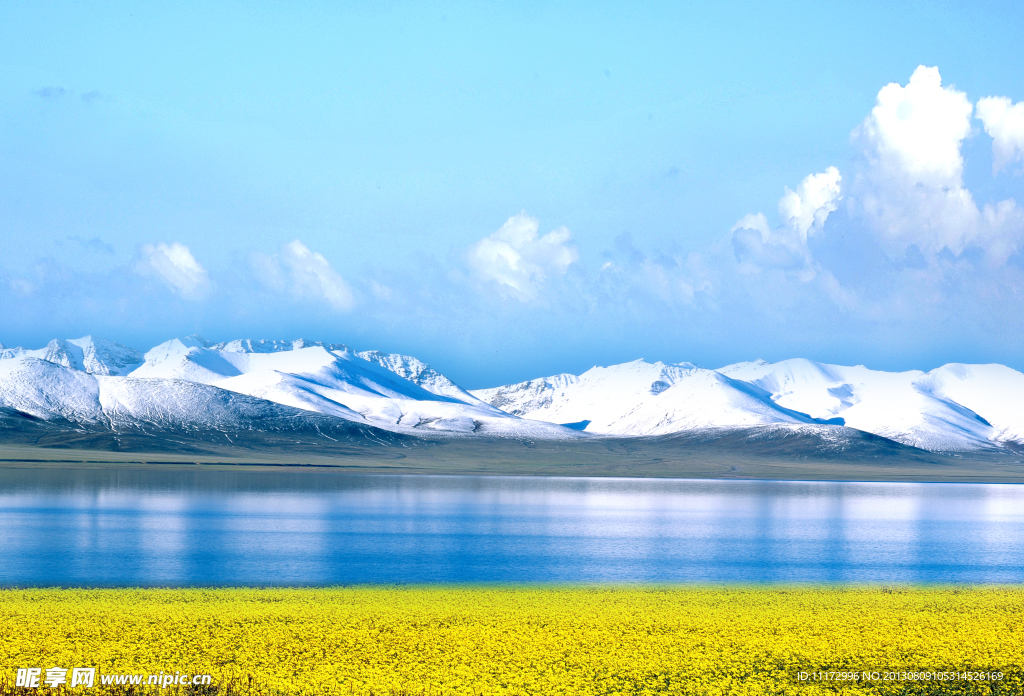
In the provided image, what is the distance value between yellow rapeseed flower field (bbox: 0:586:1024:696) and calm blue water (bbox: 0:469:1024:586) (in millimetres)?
6622

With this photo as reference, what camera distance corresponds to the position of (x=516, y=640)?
34.0 m

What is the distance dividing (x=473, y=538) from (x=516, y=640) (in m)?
34.0

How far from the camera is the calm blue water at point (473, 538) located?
50656mm

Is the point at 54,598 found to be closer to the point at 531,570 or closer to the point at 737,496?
the point at 531,570

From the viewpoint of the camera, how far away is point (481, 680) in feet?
96.2

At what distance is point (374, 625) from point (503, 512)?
57.4m

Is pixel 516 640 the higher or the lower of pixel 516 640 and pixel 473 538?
the higher

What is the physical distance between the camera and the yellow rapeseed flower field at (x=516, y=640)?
29.3 metres

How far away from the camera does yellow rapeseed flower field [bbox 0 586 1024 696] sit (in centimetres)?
2931

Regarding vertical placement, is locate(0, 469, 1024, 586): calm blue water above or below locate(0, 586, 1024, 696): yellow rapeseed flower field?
below

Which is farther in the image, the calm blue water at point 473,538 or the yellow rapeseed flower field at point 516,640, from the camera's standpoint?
the calm blue water at point 473,538

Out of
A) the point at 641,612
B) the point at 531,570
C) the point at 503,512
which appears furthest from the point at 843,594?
the point at 503,512

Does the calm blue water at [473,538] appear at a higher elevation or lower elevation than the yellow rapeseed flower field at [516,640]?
lower

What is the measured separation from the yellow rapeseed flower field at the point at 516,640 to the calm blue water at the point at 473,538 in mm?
6622
